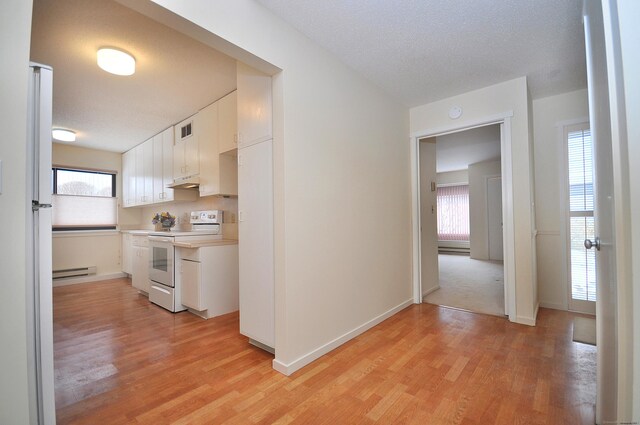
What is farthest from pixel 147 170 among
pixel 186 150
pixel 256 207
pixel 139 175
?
pixel 256 207

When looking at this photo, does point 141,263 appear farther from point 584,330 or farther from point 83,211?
point 584,330

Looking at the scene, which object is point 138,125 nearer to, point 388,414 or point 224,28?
point 224,28

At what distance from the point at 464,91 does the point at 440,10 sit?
1.46m

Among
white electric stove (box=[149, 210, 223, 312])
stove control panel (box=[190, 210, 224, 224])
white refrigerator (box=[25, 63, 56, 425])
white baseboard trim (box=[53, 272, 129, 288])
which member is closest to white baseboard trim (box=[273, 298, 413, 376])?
white refrigerator (box=[25, 63, 56, 425])

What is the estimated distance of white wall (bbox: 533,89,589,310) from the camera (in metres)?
3.24

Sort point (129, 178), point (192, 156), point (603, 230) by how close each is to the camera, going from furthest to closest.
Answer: point (129, 178), point (192, 156), point (603, 230)

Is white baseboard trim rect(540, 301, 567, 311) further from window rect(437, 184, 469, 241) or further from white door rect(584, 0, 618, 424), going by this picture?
window rect(437, 184, 469, 241)

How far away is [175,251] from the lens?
3.21 meters

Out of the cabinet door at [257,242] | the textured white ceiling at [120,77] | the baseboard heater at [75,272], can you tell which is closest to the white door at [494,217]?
the textured white ceiling at [120,77]

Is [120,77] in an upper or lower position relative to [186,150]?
upper

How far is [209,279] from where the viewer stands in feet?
9.93

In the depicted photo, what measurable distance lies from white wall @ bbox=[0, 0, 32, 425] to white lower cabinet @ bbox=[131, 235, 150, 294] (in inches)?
125

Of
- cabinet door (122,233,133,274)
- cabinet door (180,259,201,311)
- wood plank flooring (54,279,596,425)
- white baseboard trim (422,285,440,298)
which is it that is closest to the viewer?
wood plank flooring (54,279,596,425)

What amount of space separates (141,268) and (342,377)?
3.56m
